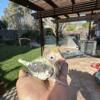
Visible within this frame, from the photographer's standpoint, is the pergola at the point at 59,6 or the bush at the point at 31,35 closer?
the pergola at the point at 59,6

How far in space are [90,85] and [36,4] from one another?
221 cm

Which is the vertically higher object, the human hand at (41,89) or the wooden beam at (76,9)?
the wooden beam at (76,9)

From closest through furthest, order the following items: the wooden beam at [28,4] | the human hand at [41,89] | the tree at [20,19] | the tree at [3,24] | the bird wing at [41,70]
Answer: the human hand at [41,89]
the bird wing at [41,70]
the wooden beam at [28,4]
the tree at [20,19]
the tree at [3,24]

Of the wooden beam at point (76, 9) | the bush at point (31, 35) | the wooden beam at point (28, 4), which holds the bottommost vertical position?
the bush at point (31, 35)

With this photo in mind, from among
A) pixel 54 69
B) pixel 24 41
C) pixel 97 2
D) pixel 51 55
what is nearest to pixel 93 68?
pixel 97 2

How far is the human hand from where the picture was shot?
77 cm

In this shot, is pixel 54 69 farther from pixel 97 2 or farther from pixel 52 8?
pixel 52 8

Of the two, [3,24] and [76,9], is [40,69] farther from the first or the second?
[3,24]

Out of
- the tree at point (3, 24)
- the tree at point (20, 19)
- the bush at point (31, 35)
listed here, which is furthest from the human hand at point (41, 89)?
the tree at point (3, 24)

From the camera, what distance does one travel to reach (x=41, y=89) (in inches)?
32.8

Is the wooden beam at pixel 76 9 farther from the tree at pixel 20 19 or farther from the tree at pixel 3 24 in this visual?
the tree at pixel 3 24

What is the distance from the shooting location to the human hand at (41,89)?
2.51 feet

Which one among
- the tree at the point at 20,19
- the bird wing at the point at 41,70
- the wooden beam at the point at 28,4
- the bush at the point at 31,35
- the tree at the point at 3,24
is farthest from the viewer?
the tree at the point at 3,24

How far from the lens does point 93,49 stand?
5375 millimetres
